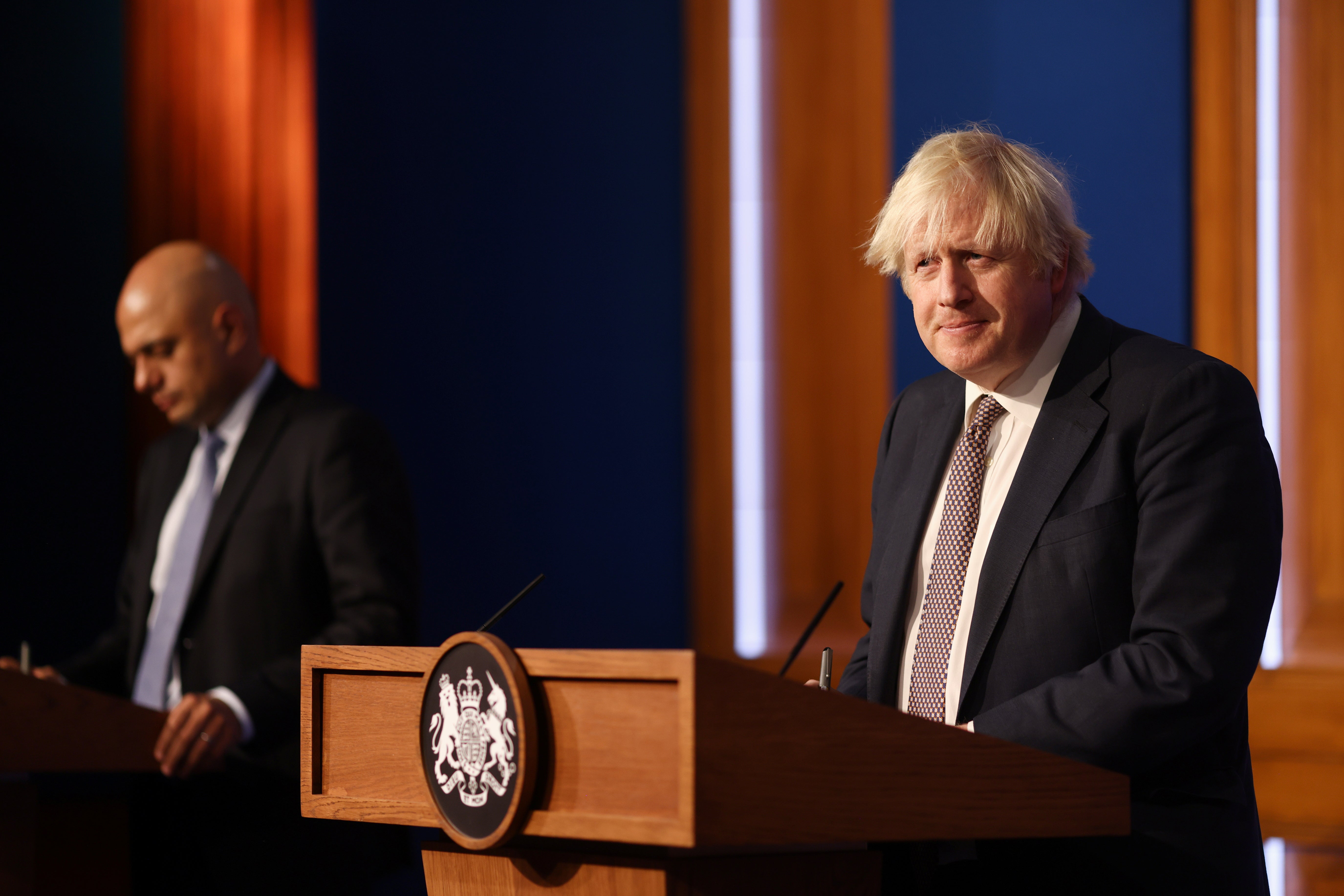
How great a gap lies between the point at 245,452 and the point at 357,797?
1.89m

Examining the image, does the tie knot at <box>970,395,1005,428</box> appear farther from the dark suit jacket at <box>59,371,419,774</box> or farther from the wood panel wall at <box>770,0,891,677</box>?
the wood panel wall at <box>770,0,891,677</box>

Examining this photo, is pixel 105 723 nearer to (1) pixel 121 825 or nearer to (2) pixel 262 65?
(1) pixel 121 825

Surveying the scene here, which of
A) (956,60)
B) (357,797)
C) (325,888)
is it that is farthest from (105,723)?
(956,60)

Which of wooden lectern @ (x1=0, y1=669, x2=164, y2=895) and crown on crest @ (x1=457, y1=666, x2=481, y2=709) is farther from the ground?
crown on crest @ (x1=457, y1=666, x2=481, y2=709)

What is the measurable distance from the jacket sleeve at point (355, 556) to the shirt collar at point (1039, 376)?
1.49m

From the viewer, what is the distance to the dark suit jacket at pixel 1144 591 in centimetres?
145

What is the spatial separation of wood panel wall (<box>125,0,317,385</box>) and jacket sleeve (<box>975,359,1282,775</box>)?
9.41 feet

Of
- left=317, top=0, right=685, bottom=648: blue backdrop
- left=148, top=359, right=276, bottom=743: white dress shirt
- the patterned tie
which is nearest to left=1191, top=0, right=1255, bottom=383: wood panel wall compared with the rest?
left=317, top=0, right=685, bottom=648: blue backdrop

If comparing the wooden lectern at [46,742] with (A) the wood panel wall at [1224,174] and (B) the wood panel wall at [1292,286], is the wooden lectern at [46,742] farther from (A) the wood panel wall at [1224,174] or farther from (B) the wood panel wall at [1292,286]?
(A) the wood panel wall at [1224,174]

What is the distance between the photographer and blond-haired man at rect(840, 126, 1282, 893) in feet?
4.84

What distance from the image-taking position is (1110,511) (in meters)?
1.61

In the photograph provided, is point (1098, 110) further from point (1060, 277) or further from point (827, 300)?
point (1060, 277)

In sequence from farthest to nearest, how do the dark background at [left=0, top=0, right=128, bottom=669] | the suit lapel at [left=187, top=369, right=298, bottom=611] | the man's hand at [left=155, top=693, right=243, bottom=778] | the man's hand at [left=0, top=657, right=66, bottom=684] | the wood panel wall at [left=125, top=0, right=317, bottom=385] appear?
the wood panel wall at [left=125, top=0, right=317, bottom=385] < the dark background at [left=0, top=0, right=128, bottom=669] < the suit lapel at [left=187, top=369, right=298, bottom=611] < the man's hand at [left=0, top=657, right=66, bottom=684] < the man's hand at [left=155, top=693, right=243, bottom=778]

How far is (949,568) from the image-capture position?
1.75 m
